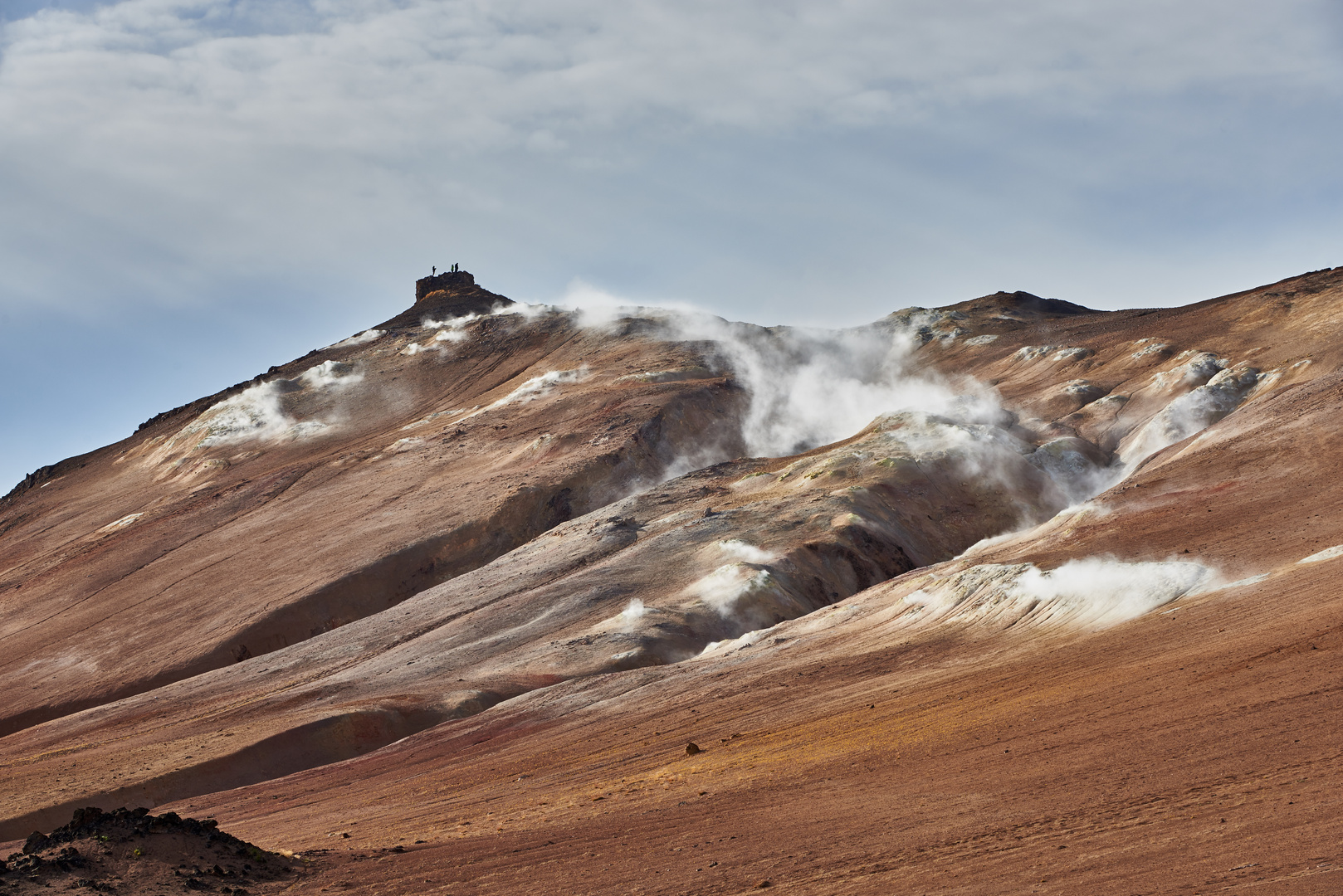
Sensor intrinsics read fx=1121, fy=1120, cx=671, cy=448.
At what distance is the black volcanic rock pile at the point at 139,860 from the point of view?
1321cm

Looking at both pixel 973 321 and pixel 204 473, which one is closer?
pixel 204 473

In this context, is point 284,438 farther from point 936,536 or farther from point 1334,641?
point 1334,641

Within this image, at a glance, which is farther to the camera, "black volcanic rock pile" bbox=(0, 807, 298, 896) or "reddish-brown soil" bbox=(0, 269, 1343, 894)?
"reddish-brown soil" bbox=(0, 269, 1343, 894)

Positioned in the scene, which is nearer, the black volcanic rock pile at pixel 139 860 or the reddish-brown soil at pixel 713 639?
the black volcanic rock pile at pixel 139 860

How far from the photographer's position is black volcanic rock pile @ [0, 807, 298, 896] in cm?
1321

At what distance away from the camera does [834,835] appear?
15.6m

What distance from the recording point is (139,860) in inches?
544

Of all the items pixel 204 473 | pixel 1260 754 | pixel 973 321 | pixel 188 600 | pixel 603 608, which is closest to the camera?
pixel 1260 754

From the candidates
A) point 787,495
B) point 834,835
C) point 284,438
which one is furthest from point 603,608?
point 284,438

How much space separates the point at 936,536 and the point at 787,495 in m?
6.93

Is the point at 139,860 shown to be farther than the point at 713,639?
No

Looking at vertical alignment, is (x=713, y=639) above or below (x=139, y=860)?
below

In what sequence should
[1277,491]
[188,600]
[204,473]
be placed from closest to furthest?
[1277,491] < [188,600] < [204,473]

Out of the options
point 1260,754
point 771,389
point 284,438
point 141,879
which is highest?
point 284,438
